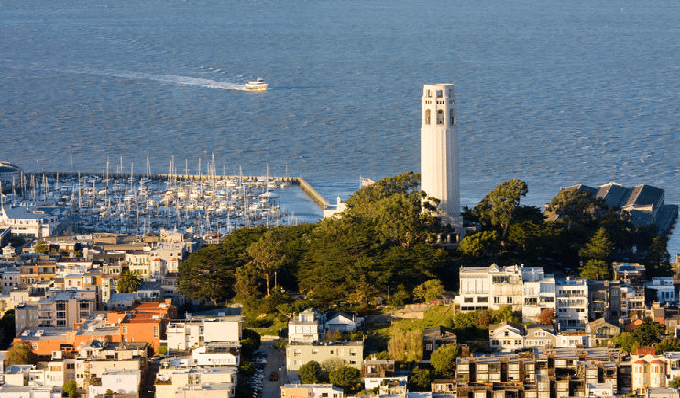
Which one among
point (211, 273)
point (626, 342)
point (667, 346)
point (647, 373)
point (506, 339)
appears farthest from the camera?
point (211, 273)

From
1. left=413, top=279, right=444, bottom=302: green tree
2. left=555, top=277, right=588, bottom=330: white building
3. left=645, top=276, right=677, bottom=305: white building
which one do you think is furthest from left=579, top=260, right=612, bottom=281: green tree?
left=413, top=279, right=444, bottom=302: green tree

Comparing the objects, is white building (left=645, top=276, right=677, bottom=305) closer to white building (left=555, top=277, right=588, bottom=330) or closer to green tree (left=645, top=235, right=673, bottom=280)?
green tree (left=645, top=235, right=673, bottom=280)

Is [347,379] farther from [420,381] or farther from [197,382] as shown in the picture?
[197,382]

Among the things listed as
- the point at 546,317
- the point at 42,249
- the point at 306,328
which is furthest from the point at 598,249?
the point at 42,249

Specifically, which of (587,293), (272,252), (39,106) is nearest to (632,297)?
(587,293)

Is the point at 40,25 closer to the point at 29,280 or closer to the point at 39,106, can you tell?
the point at 39,106

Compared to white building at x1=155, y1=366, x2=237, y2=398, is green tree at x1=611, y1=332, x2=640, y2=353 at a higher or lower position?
higher
